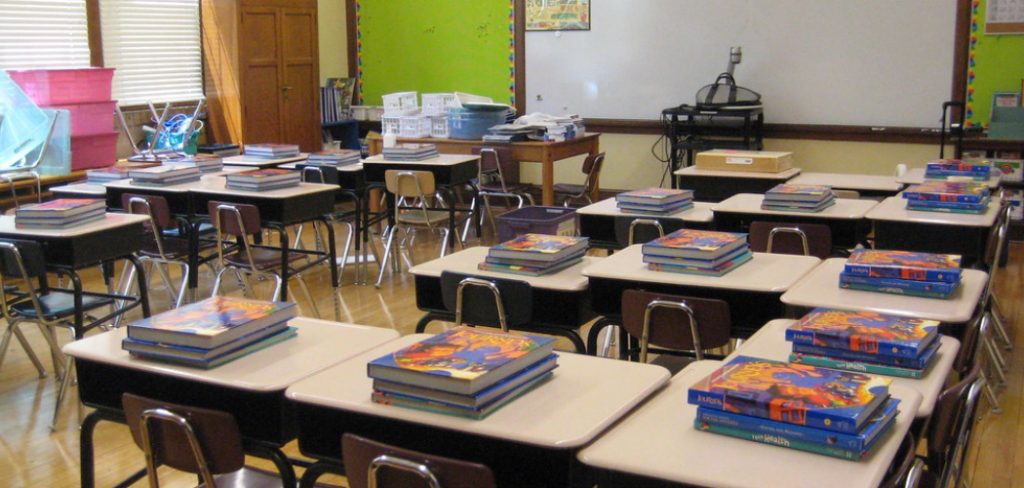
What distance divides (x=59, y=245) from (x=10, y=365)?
1105 millimetres

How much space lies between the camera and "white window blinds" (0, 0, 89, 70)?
720 centimetres

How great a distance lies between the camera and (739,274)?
3334 millimetres

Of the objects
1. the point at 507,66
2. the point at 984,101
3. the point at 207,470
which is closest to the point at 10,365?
the point at 207,470

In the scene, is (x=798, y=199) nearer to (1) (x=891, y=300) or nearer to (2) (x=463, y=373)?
(1) (x=891, y=300)

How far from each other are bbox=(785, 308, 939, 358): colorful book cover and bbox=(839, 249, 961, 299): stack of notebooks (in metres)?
0.51

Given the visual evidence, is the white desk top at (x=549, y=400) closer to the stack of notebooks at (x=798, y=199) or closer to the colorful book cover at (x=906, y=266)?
the colorful book cover at (x=906, y=266)

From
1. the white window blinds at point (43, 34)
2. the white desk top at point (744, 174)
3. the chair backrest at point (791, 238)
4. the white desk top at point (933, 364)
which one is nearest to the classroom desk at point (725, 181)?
the white desk top at point (744, 174)

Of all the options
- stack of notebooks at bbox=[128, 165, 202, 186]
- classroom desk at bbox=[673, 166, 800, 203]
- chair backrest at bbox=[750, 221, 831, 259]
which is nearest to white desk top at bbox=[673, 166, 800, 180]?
classroom desk at bbox=[673, 166, 800, 203]

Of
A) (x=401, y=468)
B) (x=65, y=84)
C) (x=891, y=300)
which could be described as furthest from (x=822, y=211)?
(x=65, y=84)

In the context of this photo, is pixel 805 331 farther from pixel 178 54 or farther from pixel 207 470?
pixel 178 54

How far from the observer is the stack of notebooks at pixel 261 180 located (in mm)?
5508

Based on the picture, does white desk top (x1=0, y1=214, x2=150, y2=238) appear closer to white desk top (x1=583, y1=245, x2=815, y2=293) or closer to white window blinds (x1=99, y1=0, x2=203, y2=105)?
white desk top (x1=583, y1=245, x2=815, y2=293)

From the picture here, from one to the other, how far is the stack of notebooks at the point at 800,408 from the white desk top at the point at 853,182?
3572 mm

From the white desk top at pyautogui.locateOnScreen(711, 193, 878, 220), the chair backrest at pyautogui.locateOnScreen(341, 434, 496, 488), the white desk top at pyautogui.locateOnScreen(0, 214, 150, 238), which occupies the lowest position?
the chair backrest at pyautogui.locateOnScreen(341, 434, 496, 488)
